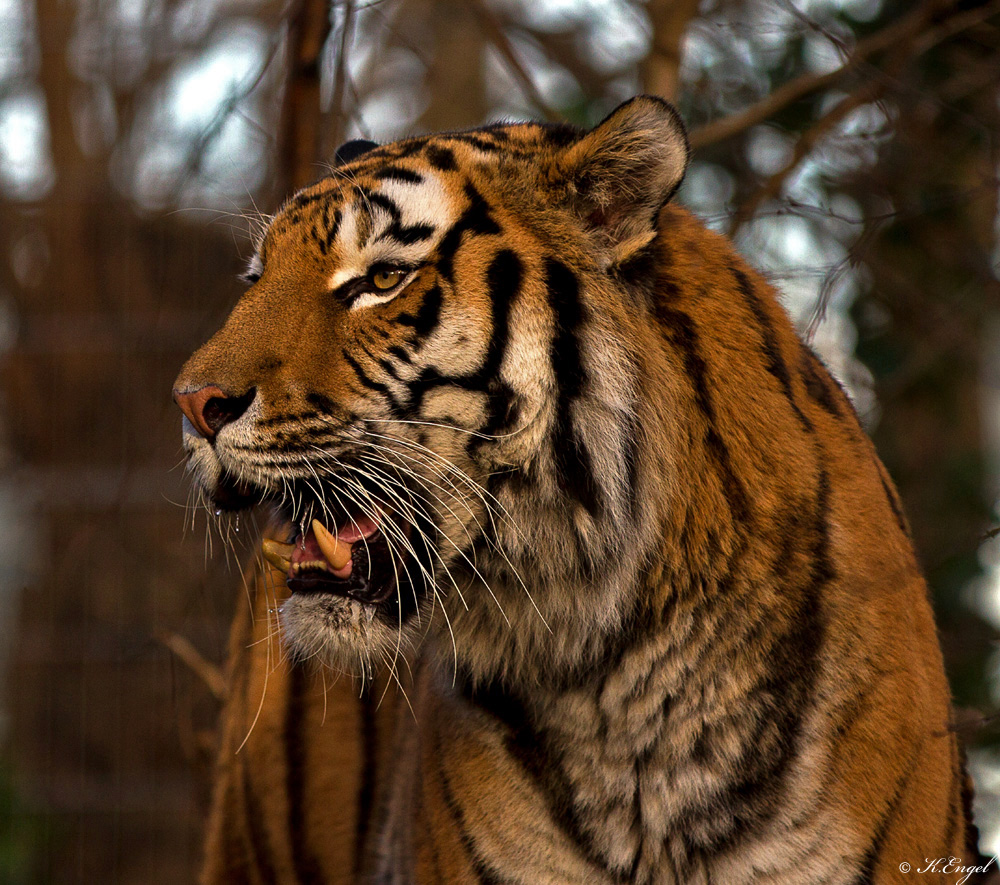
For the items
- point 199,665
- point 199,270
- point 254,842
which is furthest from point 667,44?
point 199,270

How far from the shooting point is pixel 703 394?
1.57 m

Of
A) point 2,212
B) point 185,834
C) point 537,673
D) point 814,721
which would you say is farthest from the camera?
point 2,212

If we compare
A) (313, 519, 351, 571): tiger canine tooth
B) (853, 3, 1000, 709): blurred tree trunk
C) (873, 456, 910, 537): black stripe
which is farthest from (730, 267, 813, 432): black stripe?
(853, 3, 1000, 709): blurred tree trunk

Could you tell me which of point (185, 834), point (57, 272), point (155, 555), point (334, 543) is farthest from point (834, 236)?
point (57, 272)

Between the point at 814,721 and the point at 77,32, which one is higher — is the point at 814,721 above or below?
below

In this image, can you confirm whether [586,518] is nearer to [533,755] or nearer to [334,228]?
[533,755]

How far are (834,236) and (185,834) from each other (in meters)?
3.70

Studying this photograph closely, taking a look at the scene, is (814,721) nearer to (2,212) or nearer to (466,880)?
(466,880)

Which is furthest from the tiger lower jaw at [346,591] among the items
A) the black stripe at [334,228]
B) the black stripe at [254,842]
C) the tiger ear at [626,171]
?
the black stripe at [254,842]

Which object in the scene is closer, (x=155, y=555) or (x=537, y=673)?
(x=537, y=673)

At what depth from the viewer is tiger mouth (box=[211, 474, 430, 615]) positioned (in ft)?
5.15

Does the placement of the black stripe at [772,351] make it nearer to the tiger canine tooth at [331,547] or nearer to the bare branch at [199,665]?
the tiger canine tooth at [331,547]

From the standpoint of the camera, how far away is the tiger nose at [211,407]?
4.85ft

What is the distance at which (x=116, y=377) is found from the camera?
4727 mm
